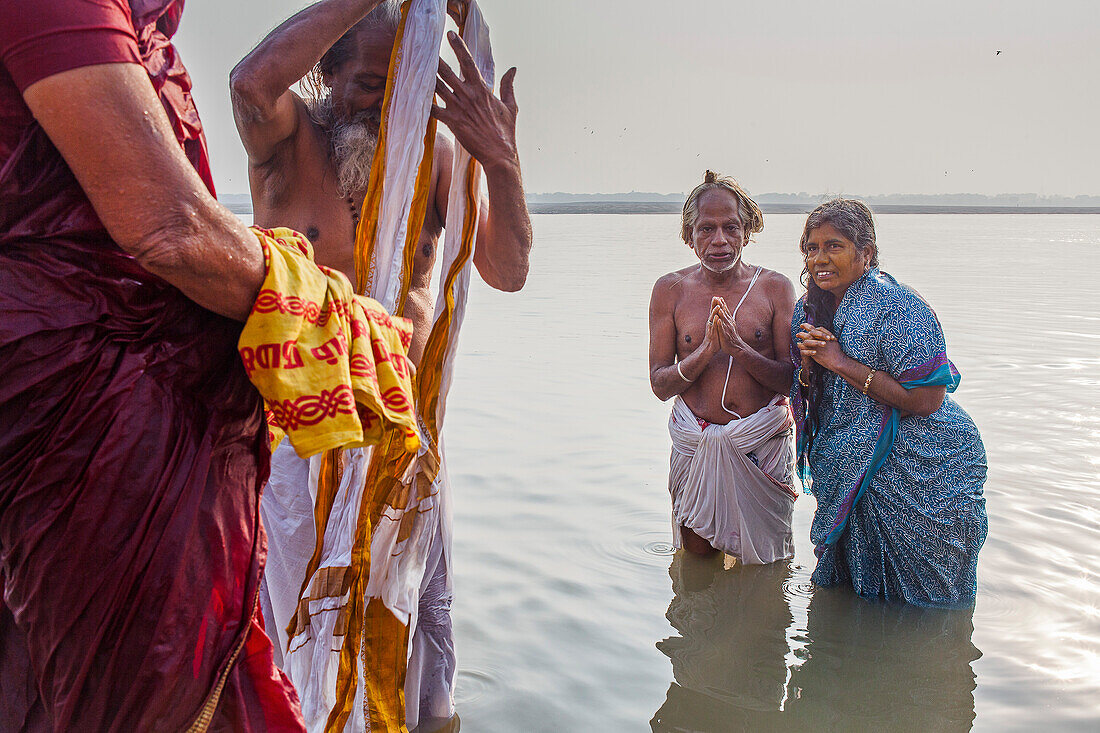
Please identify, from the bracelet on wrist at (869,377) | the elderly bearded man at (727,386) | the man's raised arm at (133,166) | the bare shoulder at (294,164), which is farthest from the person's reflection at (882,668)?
the man's raised arm at (133,166)

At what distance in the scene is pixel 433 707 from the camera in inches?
121

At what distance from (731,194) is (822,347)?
3.16 ft

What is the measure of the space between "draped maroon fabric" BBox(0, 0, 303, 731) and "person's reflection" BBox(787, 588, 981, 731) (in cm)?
232

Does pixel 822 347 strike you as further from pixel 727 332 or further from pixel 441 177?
pixel 441 177

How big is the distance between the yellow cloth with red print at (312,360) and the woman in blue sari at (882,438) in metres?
2.95

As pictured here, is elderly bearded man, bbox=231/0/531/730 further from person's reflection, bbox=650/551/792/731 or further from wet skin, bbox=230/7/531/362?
person's reflection, bbox=650/551/792/731

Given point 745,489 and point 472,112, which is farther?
point 745,489

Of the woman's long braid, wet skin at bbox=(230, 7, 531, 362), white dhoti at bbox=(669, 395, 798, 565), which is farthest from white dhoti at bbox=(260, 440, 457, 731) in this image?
the woman's long braid

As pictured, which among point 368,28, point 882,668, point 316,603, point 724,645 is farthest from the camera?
point 724,645

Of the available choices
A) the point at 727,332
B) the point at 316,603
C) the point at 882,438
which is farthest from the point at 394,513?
the point at 882,438

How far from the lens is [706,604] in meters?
4.29

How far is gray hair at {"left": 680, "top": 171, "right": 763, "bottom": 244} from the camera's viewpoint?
4.82 metres

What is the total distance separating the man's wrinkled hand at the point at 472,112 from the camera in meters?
2.62

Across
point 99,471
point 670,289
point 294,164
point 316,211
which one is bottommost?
point 99,471
